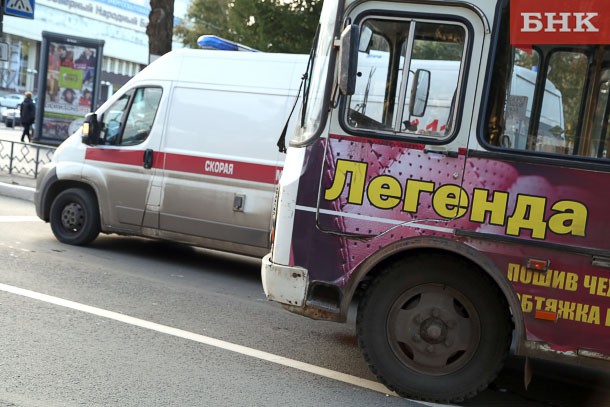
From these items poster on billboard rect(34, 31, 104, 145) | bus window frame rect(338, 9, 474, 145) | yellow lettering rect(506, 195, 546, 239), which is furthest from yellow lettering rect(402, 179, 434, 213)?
poster on billboard rect(34, 31, 104, 145)

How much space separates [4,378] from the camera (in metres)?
4.61

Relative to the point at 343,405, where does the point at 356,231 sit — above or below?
above

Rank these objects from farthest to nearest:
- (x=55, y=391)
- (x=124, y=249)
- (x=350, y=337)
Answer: (x=124, y=249) → (x=350, y=337) → (x=55, y=391)

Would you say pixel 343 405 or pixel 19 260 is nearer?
pixel 343 405

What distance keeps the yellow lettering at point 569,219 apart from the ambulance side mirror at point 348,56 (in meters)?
1.53

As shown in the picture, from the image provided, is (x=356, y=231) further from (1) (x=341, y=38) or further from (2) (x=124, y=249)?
(2) (x=124, y=249)

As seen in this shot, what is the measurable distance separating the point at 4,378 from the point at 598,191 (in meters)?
3.87

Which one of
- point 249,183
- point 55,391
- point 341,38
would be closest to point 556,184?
point 341,38

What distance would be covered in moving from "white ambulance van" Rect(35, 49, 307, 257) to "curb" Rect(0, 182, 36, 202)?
12.5ft

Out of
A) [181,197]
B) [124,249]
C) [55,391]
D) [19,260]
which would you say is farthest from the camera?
[124,249]

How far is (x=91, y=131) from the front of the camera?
9.16 metres

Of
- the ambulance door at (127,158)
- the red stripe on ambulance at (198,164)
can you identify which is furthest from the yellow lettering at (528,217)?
the ambulance door at (127,158)

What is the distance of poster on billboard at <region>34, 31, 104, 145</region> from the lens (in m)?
17.6

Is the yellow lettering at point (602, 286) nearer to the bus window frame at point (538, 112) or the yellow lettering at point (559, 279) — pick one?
the yellow lettering at point (559, 279)
